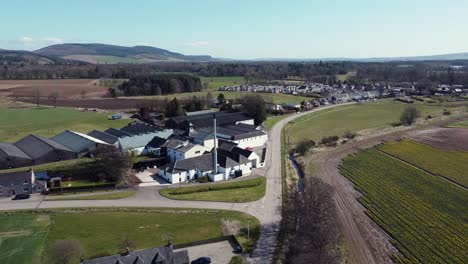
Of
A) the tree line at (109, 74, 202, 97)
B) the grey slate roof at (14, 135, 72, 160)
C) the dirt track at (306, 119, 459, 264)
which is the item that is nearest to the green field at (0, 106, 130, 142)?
the grey slate roof at (14, 135, 72, 160)

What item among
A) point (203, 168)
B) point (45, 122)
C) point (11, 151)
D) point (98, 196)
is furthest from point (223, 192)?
point (45, 122)

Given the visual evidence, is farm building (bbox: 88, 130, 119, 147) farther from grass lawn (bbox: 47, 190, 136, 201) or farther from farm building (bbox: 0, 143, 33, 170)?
grass lawn (bbox: 47, 190, 136, 201)

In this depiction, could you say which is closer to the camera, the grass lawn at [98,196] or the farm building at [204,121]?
the grass lawn at [98,196]

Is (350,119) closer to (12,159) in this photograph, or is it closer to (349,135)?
(349,135)

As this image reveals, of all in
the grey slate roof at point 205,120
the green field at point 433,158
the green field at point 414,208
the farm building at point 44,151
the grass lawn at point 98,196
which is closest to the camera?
the green field at point 414,208

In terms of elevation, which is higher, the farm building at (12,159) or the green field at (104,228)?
the farm building at (12,159)

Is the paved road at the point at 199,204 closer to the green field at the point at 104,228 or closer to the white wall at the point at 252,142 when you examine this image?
the green field at the point at 104,228

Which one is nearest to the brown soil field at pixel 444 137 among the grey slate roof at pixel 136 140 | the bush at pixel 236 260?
the grey slate roof at pixel 136 140

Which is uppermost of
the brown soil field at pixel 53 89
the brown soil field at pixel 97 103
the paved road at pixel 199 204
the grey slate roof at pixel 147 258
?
the brown soil field at pixel 53 89
